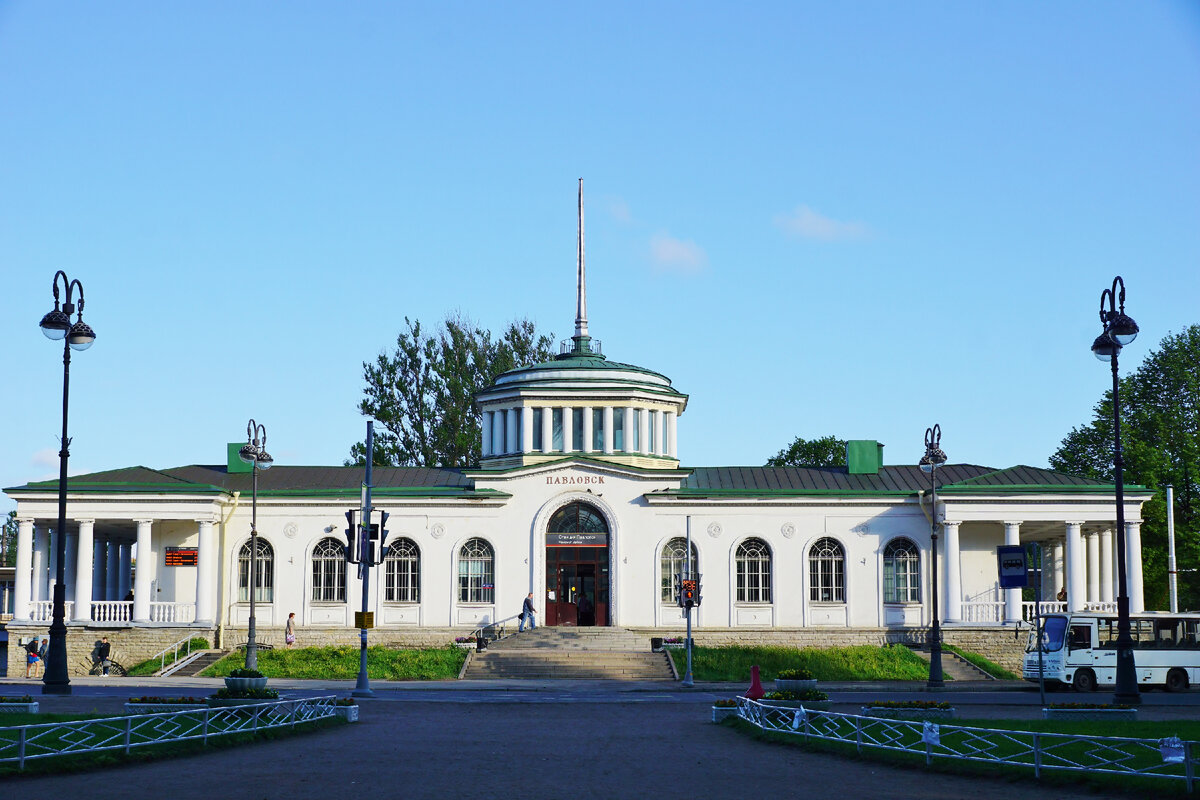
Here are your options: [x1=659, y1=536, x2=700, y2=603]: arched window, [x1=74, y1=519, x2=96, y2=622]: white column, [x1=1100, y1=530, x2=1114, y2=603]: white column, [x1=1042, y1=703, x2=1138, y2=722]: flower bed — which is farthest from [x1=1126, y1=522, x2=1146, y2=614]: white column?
[x1=74, y1=519, x2=96, y2=622]: white column

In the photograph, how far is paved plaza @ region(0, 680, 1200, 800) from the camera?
16203 millimetres

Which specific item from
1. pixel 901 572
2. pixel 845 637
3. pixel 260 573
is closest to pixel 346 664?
pixel 260 573

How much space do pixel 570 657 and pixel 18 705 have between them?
22243 millimetres

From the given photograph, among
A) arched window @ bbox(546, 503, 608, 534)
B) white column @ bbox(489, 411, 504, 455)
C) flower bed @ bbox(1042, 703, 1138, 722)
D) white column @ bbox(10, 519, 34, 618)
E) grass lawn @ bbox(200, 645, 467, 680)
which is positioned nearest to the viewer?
flower bed @ bbox(1042, 703, 1138, 722)

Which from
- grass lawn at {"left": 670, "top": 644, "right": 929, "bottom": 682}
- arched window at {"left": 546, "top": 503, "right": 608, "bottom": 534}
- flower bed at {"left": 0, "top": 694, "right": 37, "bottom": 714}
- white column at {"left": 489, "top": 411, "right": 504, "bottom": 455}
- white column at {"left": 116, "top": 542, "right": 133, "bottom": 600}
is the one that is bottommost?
grass lawn at {"left": 670, "top": 644, "right": 929, "bottom": 682}

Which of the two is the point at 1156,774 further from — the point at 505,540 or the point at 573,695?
the point at 505,540

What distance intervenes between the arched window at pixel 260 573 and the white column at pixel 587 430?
1237 cm

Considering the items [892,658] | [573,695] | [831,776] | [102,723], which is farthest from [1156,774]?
[892,658]

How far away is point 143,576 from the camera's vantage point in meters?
47.3

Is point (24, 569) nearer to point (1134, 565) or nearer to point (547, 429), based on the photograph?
point (547, 429)

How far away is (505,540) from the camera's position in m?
49.3

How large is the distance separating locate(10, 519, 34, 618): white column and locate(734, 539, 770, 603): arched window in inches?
988

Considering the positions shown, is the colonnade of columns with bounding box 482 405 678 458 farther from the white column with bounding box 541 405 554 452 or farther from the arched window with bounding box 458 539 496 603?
the arched window with bounding box 458 539 496 603

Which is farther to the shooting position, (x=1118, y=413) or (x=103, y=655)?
(x=103, y=655)
